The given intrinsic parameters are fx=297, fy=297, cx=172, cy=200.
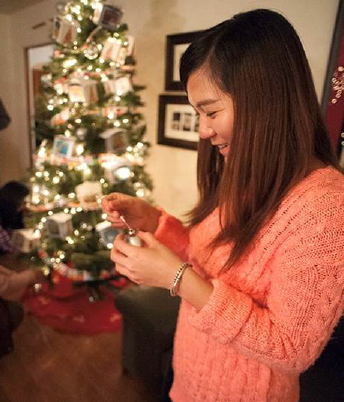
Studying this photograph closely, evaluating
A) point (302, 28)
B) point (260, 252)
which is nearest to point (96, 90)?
point (302, 28)

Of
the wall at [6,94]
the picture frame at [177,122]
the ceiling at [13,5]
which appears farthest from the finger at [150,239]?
the wall at [6,94]

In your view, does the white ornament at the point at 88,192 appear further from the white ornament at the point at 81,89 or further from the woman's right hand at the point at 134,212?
the woman's right hand at the point at 134,212

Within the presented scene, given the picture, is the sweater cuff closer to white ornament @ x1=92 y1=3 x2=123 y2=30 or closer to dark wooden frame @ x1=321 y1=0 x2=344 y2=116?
dark wooden frame @ x1=321 y1=0 x2=344 y2=116

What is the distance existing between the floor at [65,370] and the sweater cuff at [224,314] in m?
1.26

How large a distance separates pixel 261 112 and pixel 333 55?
3.90ft

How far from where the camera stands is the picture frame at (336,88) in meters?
1.41

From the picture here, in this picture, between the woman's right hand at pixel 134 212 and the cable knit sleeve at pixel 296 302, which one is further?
the woman's right hand at pixel 134 212

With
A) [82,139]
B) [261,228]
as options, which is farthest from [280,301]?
[82,139]

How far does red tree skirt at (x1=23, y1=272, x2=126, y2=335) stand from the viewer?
203 centimetres

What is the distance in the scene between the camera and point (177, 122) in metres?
2.24

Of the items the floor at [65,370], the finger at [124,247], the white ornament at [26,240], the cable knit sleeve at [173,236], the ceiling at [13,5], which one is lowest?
the floor at [65,370]

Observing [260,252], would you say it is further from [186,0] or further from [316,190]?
[186,0]

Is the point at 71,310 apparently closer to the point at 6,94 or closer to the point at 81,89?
the point at 81,89

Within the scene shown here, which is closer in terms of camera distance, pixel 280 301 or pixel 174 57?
pixel 280 301
